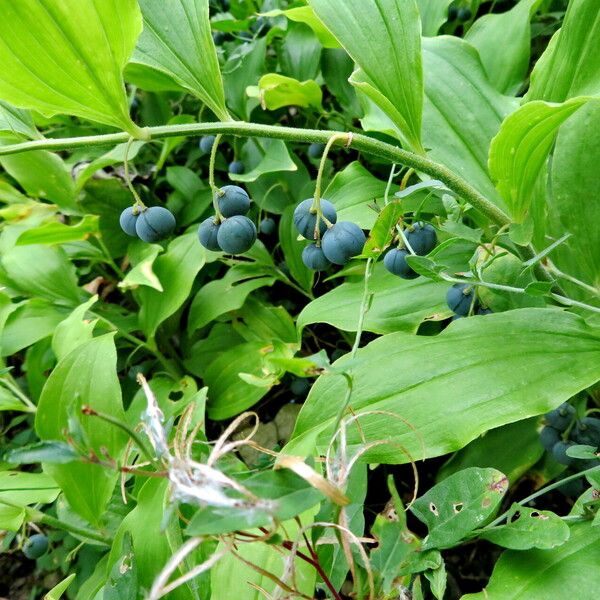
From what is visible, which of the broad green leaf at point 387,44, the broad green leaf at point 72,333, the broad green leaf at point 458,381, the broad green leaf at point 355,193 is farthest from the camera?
the broad green leaf at point 72,333

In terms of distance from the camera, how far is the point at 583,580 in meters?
0.91

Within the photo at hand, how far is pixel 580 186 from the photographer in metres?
1.31

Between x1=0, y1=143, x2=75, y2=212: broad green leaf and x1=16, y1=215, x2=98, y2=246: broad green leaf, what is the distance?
0.34m

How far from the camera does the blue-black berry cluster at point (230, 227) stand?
3.87ft

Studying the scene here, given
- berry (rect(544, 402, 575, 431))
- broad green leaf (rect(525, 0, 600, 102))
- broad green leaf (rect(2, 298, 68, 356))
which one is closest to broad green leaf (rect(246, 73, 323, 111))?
broad green leaf (rect(525, 0, 600, 102))

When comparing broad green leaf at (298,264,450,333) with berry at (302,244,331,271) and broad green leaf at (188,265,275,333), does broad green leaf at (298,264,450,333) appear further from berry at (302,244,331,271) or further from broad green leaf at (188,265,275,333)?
broad green leaf at (188,265,275,333)

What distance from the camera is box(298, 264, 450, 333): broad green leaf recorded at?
1.35 meters

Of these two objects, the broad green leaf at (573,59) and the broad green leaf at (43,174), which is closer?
the broad green leaf at (573,59)

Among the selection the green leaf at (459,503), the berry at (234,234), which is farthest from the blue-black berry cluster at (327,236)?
the green leaf at (459,503)

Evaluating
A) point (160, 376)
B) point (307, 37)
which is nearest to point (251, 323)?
point (160, 376)

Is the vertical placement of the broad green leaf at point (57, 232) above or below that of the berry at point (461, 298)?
above

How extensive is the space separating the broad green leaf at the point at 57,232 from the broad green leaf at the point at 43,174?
1.11 feet

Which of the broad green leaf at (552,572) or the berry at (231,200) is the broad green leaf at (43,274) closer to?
the berry at (231,200)

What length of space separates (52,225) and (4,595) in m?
1.32
